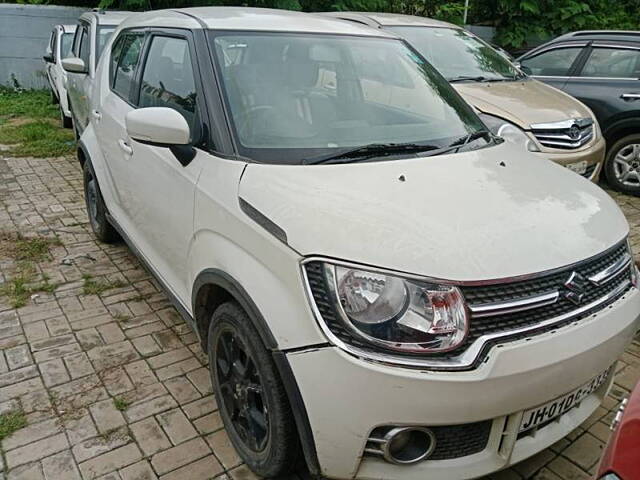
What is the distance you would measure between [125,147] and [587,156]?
4.50 meters

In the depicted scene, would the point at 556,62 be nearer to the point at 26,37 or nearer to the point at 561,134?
the point at 561,134

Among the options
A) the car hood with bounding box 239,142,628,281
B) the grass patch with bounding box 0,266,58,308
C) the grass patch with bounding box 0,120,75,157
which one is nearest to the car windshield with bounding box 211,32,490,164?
the car hood with bounding box 239,142,628,281

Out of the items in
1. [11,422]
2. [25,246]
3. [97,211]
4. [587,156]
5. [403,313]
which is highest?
[403,313]

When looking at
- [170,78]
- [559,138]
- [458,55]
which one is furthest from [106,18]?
[559,138]

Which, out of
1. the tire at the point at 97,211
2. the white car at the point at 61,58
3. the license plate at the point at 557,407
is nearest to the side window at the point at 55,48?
the white car at the point at 61,58

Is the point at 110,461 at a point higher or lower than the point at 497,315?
lower

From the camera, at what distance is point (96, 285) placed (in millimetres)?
4035

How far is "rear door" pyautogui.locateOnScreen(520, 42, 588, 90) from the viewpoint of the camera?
7.19 meters

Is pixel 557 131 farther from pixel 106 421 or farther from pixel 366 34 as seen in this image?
pixel 106 421

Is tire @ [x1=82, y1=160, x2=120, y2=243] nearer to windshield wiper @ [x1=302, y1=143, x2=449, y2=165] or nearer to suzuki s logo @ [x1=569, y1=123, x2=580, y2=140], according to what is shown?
windshield wiper @ [x1=302, y1=143, x2=449, y2=165]

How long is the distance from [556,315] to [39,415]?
2.44 metres

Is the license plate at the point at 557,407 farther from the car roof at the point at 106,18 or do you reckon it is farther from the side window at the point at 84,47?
the car roof at the point at 106,18

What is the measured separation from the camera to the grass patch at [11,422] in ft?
8.46

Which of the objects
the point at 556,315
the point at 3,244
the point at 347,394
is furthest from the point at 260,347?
the point at 3,244
